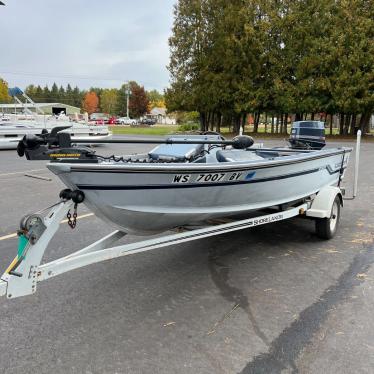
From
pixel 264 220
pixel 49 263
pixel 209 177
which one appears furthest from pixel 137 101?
pixel 49 263

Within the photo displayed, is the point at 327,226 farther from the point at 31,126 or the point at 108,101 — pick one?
the point at 108,101

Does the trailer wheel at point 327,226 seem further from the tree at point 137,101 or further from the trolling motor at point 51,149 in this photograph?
the tree at point 137,101

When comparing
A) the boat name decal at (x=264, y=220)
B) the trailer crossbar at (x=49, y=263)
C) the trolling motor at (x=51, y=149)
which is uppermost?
the trolling motor at (x=51, y=149)

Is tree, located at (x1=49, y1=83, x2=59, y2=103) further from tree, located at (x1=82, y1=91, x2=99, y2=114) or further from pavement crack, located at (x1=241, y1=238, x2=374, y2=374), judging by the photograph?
pavement crack, located at (x1=241, y1=238, x2=374, y2=374)

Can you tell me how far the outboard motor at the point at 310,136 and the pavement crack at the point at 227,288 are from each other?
2984 millimetres

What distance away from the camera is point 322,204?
5.60m

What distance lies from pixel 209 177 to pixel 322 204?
2329 millimetres

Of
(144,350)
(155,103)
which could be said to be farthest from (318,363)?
(155,103)

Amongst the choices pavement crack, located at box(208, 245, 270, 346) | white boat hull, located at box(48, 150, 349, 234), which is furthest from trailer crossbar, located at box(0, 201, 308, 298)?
pavement crack, located at box(208, 245, 270, 346)

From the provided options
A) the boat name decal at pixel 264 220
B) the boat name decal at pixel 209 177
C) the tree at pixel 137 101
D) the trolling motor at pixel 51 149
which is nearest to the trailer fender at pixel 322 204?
the boat name decal at pixel 264 220

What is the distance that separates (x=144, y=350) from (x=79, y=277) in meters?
1.56

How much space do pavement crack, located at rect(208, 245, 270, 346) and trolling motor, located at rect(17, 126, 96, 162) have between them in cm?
186

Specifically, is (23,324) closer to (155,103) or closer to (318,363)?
(318,363)

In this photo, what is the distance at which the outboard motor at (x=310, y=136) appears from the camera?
Result: 725 centimetres
